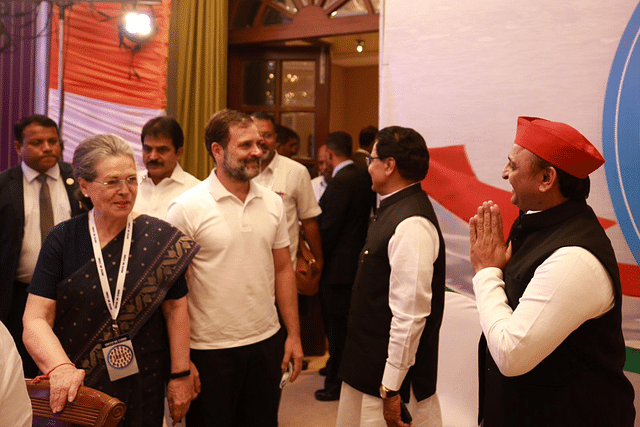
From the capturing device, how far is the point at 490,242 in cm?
157

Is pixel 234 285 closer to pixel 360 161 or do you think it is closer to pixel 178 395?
pixel 178 395

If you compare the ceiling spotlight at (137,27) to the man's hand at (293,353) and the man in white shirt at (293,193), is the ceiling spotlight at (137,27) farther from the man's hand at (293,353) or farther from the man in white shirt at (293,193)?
the man's hand at (293,353)

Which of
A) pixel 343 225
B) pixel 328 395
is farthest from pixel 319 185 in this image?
pixel 328 395

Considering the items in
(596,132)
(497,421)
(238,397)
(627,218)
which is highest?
(596,132)

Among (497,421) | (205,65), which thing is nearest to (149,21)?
(205,65)

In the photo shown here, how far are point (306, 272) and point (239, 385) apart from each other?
1209 millimetres

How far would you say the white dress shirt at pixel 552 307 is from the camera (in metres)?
1.32

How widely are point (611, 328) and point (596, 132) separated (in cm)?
152

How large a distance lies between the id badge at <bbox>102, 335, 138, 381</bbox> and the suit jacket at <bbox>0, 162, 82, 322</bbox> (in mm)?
1246

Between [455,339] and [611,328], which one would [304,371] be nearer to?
[455,339]

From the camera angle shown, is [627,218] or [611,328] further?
[627,218]

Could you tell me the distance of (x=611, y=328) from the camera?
1.40 metres

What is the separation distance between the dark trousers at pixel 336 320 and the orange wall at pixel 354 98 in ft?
15.5

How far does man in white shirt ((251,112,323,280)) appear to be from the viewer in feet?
11.2
